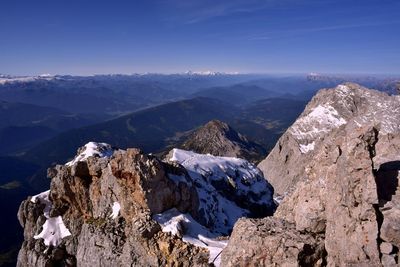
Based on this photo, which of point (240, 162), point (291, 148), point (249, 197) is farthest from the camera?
point (291, 148)

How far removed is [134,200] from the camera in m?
54.7

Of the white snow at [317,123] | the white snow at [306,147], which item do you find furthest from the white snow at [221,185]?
the white snow at [317,123]

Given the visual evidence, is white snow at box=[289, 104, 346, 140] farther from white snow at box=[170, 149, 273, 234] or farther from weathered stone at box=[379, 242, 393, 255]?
weathered stone at box=[379, 242, 393, 255]

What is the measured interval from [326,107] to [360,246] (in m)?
128

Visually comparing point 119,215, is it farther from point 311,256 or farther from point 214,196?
point 311,256

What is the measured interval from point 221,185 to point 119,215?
1267 inches

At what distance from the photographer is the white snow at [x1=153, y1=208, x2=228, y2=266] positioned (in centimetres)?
4519

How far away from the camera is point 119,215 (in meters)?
56.8

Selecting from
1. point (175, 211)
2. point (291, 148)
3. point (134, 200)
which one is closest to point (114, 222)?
point (134, 200)

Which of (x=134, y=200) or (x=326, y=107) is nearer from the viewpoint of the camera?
(x=134, y=200)

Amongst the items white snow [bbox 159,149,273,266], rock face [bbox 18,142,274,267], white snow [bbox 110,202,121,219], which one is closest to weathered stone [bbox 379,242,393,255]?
white snow [bbox 159,149,273,266]

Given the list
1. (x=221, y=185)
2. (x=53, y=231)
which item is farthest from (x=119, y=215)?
(x=221, y=185)

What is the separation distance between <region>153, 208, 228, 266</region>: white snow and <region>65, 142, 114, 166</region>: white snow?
2444 centimetres

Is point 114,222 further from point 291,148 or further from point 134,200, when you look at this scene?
point 291,148
